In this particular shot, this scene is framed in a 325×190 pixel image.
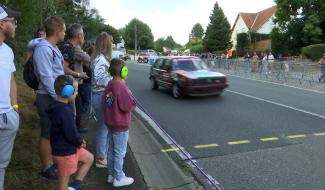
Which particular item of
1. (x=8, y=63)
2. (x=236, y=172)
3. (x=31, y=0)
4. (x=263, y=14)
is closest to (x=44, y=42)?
(x=8, y=63)

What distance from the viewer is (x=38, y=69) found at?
4.83 meters

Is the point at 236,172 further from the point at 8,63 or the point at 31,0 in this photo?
the point at 31,0

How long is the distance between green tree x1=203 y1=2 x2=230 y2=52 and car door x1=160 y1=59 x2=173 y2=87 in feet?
187

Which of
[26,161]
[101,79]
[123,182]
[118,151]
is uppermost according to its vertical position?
[101,79]

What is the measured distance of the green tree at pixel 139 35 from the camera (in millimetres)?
118688

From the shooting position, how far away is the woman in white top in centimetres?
584

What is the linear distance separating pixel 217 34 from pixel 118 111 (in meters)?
68.3

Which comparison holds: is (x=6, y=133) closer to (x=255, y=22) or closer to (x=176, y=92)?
(x=176, y=92)

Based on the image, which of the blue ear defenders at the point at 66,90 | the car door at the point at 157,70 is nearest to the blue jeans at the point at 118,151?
the blue ear defenders at the point at 66,90

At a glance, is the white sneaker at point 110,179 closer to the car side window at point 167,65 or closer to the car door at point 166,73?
the car door at point 166,73

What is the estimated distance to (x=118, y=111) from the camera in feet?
17.0

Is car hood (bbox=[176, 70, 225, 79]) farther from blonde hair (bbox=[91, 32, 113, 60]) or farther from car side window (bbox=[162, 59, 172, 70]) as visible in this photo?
blonde hair (bbox=[91, 32, 113, 60])

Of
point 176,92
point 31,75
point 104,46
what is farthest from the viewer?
point 176,92

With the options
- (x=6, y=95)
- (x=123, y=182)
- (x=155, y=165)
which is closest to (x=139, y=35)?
(x=155, y=165)
